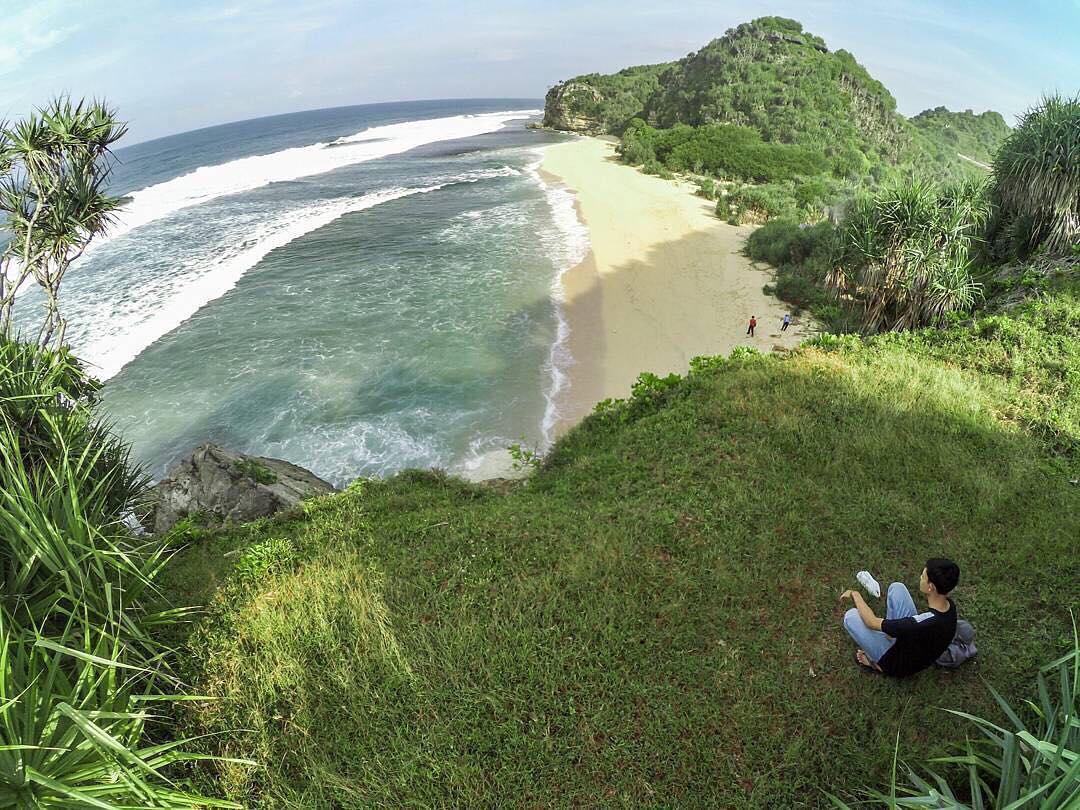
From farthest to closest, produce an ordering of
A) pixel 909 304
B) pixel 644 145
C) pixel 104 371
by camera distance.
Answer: pixel 644 145
pixel 104 371
pixel 909 304

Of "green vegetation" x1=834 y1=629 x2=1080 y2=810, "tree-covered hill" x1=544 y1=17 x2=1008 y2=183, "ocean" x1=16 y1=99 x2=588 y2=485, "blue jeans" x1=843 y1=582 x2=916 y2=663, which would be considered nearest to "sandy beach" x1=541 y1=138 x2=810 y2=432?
"ocean" x1=16 y1=99 x2=588 y2=485

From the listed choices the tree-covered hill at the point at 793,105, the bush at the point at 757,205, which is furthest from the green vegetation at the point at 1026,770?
the tree-covered hill at the point at 793,105

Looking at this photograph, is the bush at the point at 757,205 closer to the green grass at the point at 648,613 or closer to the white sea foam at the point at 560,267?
the white sea foam at the point at 560,267

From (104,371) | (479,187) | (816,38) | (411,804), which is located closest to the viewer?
(411,804)

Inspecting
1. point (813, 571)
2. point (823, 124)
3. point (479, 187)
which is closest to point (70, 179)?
point (813, 571)

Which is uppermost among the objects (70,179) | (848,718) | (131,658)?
(70,179)

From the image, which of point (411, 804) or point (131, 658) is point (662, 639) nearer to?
point (411, 804)
